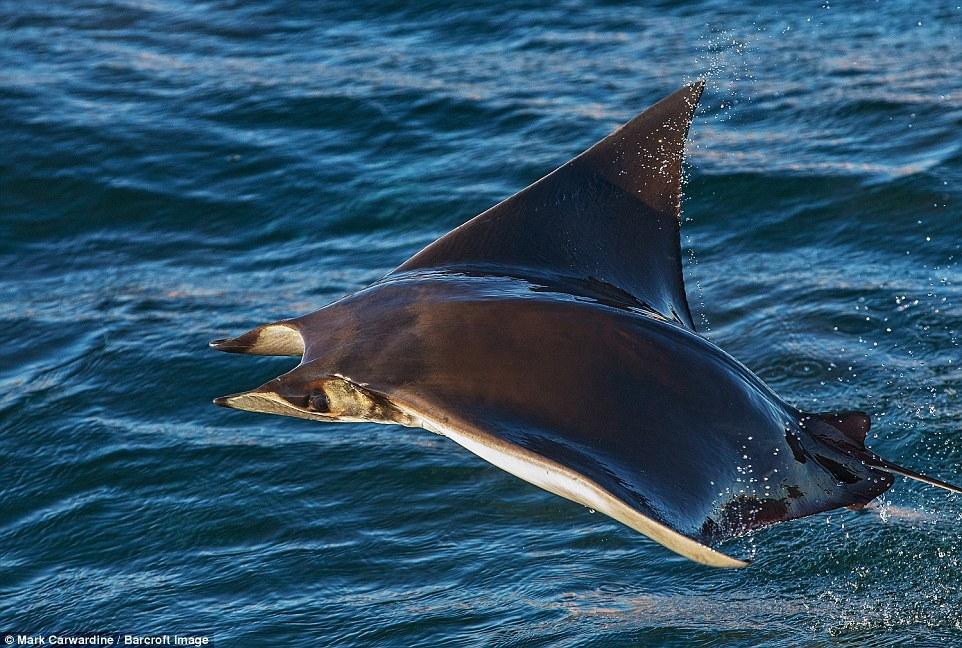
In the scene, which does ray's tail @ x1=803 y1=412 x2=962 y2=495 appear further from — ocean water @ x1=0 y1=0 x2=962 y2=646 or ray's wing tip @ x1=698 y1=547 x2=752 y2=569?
ray's wing tip @ x1=698 y1=547 x2=752 y2=569

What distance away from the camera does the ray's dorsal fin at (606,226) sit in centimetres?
404

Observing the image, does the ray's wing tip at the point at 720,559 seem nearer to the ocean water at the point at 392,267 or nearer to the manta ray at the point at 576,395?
the manta ray at the point at 576,395

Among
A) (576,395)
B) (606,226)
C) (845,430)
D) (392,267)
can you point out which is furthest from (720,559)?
(392,267)

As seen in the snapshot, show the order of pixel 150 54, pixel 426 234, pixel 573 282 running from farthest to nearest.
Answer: pixel 150 54 → pixel 426 234 → pixel 573 282

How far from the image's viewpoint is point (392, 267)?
693 cm

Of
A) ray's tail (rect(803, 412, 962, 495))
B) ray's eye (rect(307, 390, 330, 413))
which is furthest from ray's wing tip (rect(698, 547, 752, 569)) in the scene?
ray's eye (rect(307, 390, 330, 413))

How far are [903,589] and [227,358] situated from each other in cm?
360

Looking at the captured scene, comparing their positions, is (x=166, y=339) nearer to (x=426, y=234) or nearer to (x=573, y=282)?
(x=426, y=234)

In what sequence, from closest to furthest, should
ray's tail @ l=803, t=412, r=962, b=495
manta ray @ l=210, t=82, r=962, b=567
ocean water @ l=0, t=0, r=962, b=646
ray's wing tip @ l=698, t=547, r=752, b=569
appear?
ray's wing tip @ l=698, t=547, r=752, b=569
manta ray @ l=210, t=82, r=962, b=567
ray's tail @ l=803, t=412, r=962, b=495
ocean water @ l=0, t=0, r=962, b=646

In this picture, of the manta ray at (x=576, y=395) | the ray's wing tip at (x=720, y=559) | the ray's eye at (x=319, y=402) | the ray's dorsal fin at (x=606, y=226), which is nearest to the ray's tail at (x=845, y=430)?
the manta ray at (x=576, y=395)

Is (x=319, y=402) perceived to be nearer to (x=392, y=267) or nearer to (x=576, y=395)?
(x=576, y=395)

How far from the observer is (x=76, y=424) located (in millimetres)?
5777

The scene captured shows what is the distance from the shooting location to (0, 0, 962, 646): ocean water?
4359mm

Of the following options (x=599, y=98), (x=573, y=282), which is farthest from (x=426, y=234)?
(x=573, y=282)
